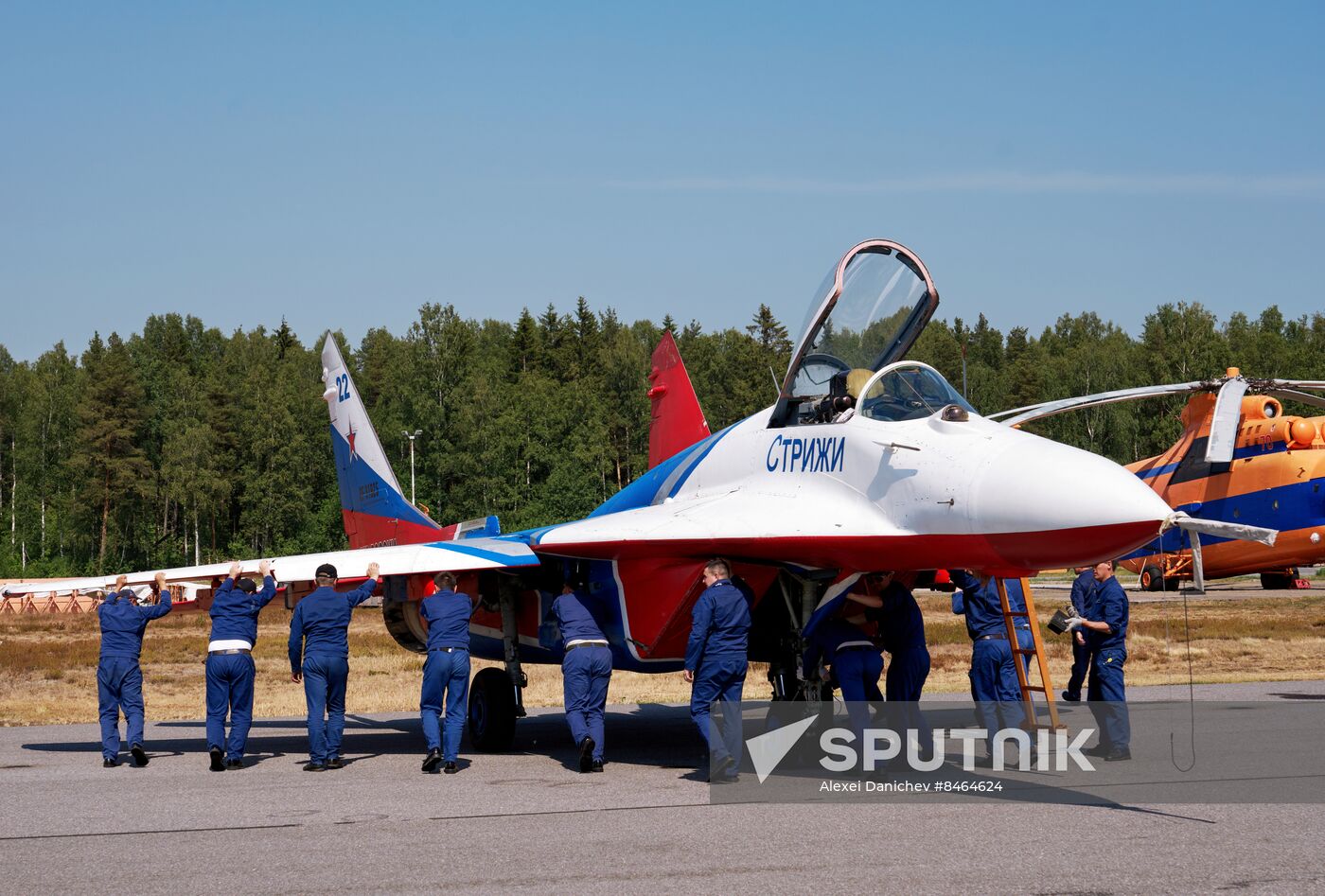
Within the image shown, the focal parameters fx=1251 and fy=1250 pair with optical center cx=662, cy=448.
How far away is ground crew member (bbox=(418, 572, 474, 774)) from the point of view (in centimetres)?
1073

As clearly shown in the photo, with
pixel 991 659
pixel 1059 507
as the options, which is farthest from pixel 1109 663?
pixel 1059 507

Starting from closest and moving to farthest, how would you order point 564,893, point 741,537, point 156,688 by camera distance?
point 564,893, point 741,537, point 156,688

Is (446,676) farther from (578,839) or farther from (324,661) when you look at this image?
(578,839)

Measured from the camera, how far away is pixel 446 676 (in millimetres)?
10828

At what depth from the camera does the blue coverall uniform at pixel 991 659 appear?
10.7 meters

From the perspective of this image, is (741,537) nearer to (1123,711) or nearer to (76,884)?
(1123,711)

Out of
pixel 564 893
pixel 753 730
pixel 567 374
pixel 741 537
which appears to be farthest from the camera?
pixel 567 374

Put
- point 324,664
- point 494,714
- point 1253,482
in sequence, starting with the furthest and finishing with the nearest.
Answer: point 1253,482 < point 494,714 < point 324,664

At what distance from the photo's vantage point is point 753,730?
12445 mm

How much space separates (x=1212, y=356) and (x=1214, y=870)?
65592 millimetres

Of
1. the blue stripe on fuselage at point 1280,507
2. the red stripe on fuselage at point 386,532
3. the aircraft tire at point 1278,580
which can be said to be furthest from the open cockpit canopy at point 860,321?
the aircraft tire at point 1278,580

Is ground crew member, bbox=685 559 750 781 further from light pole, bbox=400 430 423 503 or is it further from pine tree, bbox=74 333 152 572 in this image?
pine tree, bbox=74 333 152 572

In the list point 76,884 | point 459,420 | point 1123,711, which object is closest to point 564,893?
point 76,884

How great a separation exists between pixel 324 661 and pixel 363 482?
22.0 feet
